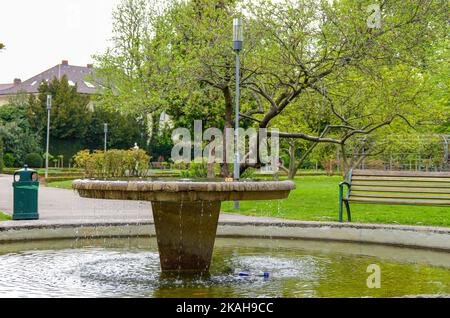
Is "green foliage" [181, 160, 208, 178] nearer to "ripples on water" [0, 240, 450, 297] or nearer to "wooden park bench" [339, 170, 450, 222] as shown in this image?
"wooden park bench" [339, 170, 450, 222]

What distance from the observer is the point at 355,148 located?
29.5m

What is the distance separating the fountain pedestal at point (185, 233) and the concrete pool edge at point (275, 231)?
3195mm

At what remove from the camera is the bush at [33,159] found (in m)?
51.4

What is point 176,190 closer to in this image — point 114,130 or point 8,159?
point 8,159

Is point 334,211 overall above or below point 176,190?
below

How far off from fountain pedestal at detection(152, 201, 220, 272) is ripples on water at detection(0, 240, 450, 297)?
24cm

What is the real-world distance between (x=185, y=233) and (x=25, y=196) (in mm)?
5660

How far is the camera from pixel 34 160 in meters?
51.6

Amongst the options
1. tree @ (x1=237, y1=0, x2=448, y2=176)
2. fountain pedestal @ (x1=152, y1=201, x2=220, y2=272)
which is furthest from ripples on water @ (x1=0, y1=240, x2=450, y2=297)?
tree @ (x1=237, y1=0, x2=448, y2=176)

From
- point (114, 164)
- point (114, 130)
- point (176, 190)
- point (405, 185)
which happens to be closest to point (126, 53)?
point (114, 164)

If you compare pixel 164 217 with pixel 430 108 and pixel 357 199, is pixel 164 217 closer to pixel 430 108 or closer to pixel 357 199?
pixel 357 199

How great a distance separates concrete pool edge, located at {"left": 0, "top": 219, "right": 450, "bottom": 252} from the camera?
30.7ft

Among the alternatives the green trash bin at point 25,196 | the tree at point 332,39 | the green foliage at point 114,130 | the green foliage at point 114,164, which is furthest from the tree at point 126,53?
the green foliage at point 114,130
